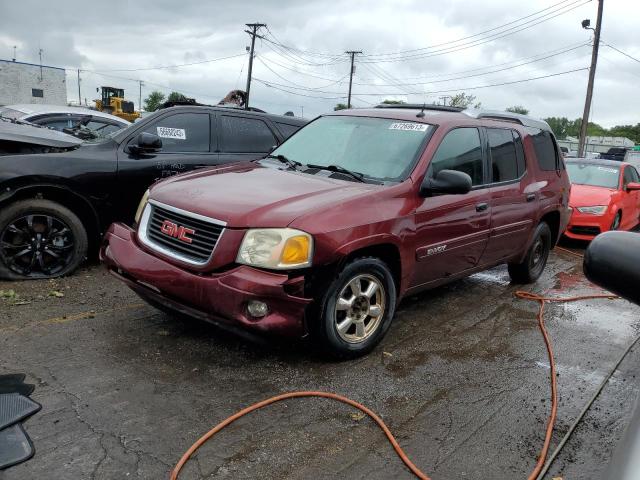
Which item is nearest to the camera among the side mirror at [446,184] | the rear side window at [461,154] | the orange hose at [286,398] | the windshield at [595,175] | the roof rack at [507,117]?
the orange hose at [286,398]

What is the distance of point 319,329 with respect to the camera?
3465 millimetres

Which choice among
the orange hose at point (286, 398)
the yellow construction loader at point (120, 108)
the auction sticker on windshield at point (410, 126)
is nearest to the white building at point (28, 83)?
the yellow construction loader at point (120, 108)

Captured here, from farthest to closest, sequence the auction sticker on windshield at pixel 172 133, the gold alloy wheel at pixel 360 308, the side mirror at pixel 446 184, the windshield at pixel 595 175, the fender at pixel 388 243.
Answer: the windshield at pixel 595 175
the auction sticker on windshield at pixel 172 133
the side mirror at pixel 446 184
the gold alloy wheel at pixel 360 308
the fender at pixel 388 243

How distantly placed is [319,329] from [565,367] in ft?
6.55

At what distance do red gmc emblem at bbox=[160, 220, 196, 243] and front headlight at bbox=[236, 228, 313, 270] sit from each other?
429mm

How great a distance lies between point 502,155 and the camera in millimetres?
5117

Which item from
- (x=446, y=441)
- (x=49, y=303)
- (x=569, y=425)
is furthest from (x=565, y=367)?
(x=49, y=303)

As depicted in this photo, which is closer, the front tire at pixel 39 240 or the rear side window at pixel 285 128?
the front tire at pixel 39 240

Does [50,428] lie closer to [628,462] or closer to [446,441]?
[446,441]

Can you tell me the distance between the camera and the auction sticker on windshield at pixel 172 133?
230 inches

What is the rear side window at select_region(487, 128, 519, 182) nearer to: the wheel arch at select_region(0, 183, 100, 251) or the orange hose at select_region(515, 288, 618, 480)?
the orange hose at select_region(515, 288, 618, 480)

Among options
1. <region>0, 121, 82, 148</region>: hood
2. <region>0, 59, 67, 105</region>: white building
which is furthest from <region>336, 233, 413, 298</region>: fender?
<region>0, 59, 67, 105</region>: white building

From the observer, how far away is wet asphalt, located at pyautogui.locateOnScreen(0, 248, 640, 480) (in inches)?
105

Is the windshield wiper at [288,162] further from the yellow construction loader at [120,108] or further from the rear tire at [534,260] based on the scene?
the yellow construction loader at [120,108]
